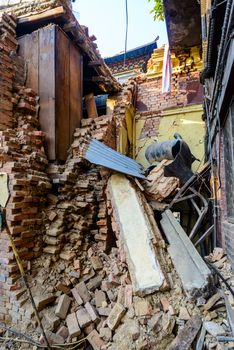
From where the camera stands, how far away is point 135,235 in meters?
3.29

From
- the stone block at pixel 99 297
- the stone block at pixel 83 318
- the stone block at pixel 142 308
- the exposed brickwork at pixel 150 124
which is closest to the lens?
the stone block at pixel 142 308

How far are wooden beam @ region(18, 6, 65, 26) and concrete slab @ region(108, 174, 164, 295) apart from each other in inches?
127

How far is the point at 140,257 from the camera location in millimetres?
3037

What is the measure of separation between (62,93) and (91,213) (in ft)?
8.01

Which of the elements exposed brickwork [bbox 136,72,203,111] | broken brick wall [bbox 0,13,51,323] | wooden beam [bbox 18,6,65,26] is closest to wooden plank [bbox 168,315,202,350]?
broken brick wall [bbox 0,13,51,323]

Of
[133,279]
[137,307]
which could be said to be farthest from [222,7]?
[137,307]

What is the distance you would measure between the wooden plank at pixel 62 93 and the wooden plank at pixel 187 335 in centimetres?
332

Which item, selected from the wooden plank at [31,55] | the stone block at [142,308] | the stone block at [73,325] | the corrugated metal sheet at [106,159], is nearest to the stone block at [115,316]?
the stone block at [142,308]

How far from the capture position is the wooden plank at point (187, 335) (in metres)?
2.09

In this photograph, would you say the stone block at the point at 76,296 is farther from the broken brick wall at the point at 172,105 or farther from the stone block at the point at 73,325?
the broken brick wall at the point at 172,105

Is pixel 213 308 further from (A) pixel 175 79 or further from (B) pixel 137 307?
(A) pixel 175 79

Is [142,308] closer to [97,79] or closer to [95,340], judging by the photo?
[95,340]

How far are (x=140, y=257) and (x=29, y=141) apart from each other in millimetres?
2617

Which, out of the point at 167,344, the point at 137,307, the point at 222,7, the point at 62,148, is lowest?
the point at 167,344
